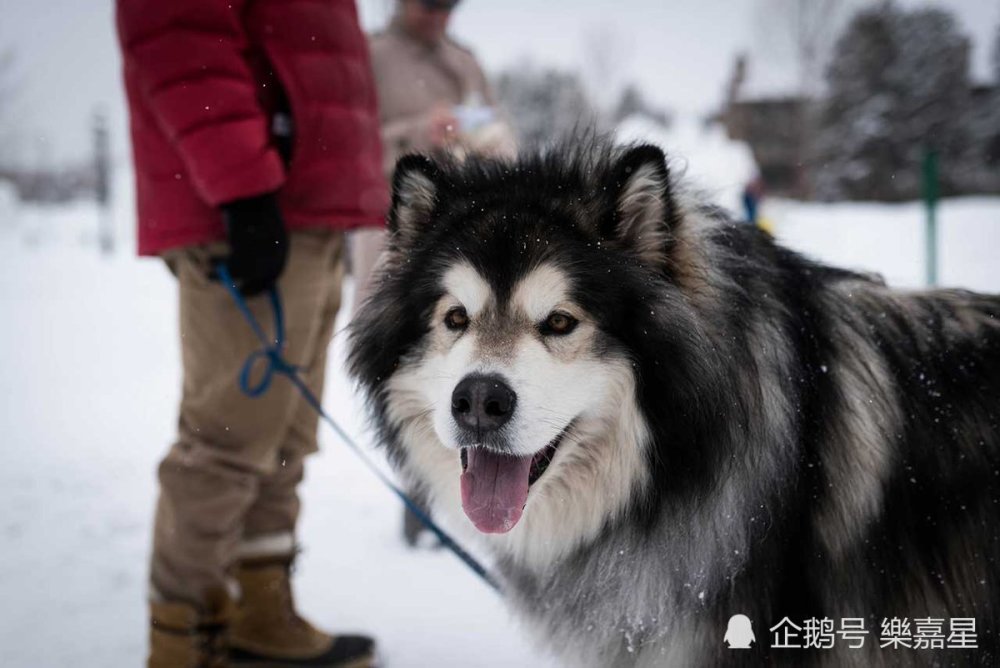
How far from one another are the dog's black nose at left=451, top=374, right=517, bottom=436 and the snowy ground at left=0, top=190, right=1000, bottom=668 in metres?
0.85

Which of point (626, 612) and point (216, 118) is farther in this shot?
point (216, 118)

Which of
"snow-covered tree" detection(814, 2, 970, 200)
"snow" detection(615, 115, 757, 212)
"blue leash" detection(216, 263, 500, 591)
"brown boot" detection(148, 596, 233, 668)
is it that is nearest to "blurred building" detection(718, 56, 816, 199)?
"snow" detection(615, 115, 757, 212)

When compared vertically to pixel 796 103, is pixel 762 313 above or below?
below

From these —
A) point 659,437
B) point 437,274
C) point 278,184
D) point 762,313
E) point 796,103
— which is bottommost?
point 659,437

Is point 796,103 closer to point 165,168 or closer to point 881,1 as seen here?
point 881,1

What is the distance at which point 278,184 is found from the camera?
1924 millimetres

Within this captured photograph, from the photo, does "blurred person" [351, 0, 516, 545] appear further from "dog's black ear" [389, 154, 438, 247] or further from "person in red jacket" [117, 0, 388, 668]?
"dog's black ear" [389, 154, 438, 247]

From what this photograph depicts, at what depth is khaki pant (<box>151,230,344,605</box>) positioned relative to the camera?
6.55 feet

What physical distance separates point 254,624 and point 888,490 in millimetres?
2022

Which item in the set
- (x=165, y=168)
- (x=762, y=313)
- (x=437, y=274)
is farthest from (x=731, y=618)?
(x=165, y=168)

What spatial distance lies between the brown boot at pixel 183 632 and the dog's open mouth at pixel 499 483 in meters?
1.05

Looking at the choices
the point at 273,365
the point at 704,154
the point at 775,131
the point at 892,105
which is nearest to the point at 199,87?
the point at 273,365

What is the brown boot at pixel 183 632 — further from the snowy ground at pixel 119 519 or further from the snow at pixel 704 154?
the snow at pixel 704 154

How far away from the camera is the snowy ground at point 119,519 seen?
95.0 inches
